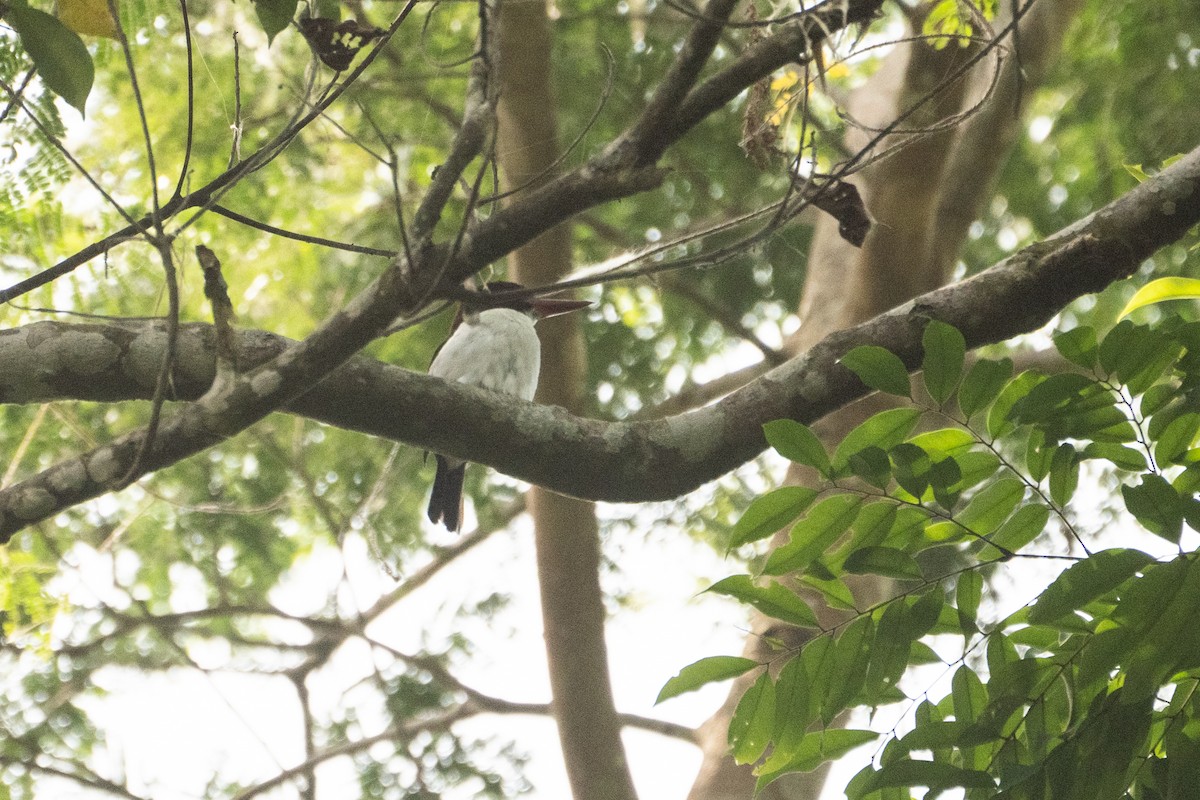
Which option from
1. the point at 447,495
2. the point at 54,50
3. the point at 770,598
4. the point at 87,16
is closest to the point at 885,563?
the point at 770,598

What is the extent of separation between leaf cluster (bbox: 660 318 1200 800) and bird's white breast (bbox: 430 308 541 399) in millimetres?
2872

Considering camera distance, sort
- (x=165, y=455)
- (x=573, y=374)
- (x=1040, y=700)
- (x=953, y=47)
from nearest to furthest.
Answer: (x=1040, y=700) → (x=165, y=455) → (x=953, y=47) → (x=573, y=374)

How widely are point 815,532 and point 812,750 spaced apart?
1.23 feet

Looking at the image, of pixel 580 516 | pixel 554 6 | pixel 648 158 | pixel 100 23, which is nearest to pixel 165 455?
pixel 100 23

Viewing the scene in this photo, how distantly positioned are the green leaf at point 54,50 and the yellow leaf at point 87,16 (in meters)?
0.36

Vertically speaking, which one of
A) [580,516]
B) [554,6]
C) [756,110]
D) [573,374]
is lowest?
[756,110]

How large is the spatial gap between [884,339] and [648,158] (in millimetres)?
756

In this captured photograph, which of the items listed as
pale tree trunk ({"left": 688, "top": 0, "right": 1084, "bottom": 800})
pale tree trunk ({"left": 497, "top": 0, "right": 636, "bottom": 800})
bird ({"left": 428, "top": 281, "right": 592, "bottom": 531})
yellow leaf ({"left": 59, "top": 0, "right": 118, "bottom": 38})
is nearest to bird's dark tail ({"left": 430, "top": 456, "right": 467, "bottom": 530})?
bird ({"left": 428, "top": 281, "right": 592, "bottom": 531})

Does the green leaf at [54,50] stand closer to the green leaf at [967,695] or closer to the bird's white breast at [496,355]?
the green leaf at [967,695]

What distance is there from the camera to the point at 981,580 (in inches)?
72.5

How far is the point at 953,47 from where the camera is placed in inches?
175

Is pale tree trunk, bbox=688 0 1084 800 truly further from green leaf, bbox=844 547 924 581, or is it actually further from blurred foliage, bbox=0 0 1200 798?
green leaf, bbox=844 547 924 581

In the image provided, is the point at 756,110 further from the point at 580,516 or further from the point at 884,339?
the point at 580,516

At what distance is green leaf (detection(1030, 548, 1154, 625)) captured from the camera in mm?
1514
